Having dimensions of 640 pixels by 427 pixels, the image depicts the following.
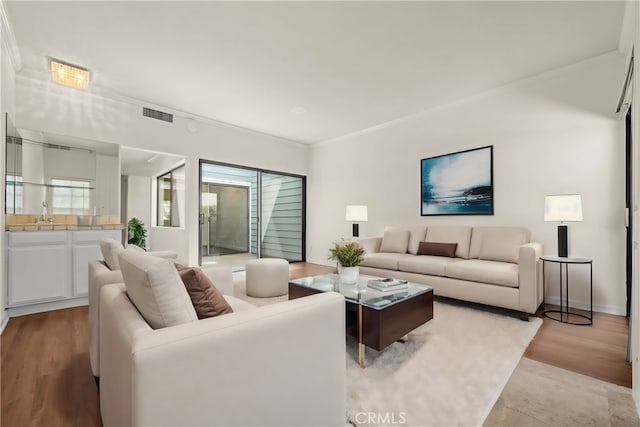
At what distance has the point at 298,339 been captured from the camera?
1.06 meters

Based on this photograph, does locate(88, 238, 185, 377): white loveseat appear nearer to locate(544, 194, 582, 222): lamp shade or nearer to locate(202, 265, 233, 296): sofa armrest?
locate(202, 265, 233, 296): sofa armrest

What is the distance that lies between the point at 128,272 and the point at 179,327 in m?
0.45

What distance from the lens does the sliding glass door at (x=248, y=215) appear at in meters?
5.10

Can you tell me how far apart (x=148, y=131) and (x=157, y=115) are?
11.3 inches

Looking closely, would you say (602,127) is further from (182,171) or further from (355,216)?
(182,171)

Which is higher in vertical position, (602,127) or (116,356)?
(602,127)

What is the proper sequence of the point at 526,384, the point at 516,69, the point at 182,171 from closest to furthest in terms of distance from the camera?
the point at 526,384 → the point at 516,69 → the point at 182,171

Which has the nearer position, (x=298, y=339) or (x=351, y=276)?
(x=298, y=339)

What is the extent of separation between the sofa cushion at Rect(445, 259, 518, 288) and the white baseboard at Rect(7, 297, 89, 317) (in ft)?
13.7

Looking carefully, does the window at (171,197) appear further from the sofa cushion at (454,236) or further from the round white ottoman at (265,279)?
the sofa cushion at (454,236)

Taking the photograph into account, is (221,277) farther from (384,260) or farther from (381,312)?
(384,260)

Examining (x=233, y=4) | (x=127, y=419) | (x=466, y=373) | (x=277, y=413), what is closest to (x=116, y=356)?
(x=127, y=419)

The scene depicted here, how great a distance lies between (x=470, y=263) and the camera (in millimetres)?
3205

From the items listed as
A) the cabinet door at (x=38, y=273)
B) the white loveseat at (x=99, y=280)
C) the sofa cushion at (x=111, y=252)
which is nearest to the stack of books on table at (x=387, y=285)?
the white loveseat at (x=99, y=280)
